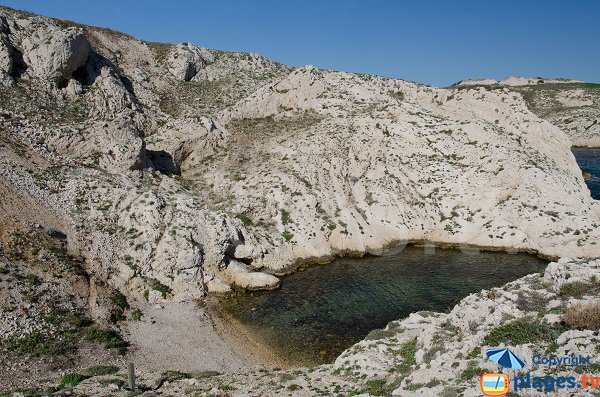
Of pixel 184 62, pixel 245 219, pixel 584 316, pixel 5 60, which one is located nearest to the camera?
pixel 584 316

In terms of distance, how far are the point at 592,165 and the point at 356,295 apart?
3561 inches

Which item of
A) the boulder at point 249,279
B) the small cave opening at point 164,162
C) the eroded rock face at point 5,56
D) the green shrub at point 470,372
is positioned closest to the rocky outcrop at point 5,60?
the eroded rock face at point 5,56

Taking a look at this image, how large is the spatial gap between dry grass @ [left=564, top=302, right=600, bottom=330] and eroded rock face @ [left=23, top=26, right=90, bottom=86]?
63.4m

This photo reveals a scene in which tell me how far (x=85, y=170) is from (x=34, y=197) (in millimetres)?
7417

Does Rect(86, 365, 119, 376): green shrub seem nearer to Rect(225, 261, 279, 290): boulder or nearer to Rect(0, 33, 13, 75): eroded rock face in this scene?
Rect(225, 261, 279, 290): boulder

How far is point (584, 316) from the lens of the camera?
1758 centimetres

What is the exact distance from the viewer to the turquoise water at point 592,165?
7200cm

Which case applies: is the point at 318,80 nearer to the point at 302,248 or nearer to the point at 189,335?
the point at 302,248

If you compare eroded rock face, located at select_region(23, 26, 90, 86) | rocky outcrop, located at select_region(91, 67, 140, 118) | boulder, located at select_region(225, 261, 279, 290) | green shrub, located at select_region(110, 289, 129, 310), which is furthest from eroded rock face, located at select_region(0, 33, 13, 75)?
boulder, located at select_region(225, 261, 279, 290)

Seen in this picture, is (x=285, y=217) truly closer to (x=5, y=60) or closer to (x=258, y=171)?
(x=258, y=171)

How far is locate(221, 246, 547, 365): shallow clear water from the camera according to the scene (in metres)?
32.0

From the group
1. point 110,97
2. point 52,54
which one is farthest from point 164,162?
point 52,54

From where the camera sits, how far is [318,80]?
69812mm

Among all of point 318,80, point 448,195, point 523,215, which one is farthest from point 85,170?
point 523,215
